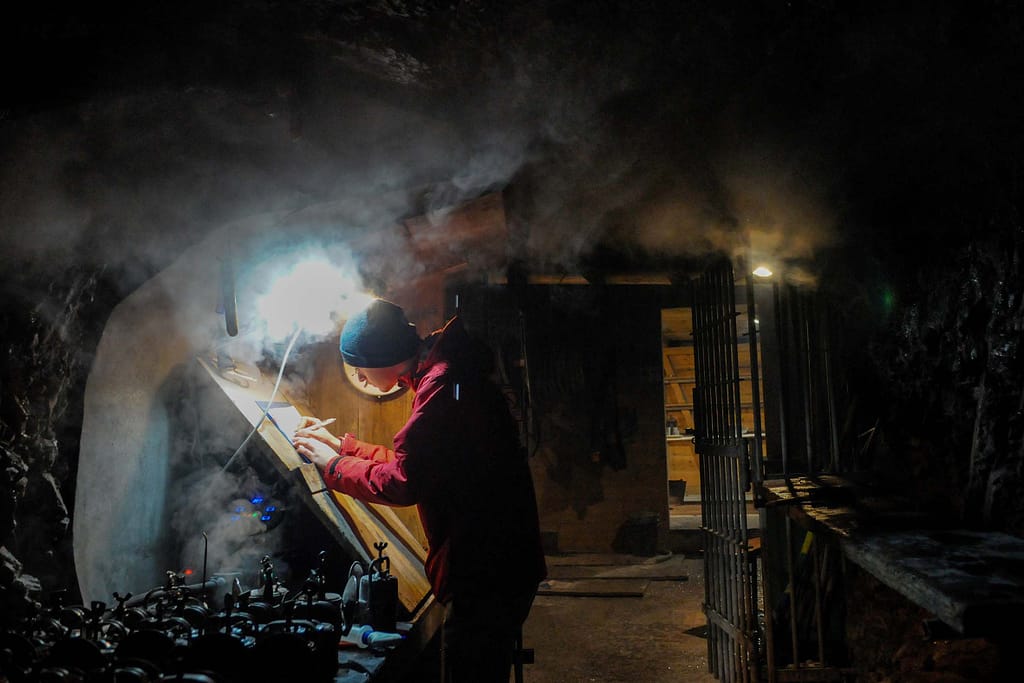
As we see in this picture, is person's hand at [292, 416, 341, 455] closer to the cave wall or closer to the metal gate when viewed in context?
the cave wall

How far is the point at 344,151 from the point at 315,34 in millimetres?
993

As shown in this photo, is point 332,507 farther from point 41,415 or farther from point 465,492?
point 41,415

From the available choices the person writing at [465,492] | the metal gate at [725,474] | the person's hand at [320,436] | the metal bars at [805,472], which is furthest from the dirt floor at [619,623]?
the person's hand at [320,436]

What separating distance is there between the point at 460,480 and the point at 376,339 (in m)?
1.17

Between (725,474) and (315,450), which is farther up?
(315,450)

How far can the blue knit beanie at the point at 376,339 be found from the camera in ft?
14.4

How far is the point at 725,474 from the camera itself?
21.2ft

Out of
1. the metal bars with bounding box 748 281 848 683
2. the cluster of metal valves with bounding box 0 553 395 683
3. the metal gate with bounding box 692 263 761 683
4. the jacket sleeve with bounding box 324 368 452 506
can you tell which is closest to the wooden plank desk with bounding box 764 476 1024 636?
the metal bars with bounding box 748 281 848 683

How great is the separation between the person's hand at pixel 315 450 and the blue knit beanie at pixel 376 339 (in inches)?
27.4

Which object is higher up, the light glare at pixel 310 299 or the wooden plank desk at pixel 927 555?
the light glare at pixel 310 299

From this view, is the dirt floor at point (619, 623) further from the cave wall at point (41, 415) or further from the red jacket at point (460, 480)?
the cave wall at point (41, 415)

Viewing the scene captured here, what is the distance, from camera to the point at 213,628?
3.27m

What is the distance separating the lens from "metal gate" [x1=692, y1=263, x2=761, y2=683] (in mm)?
5957

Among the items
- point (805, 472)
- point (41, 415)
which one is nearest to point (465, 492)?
point (41, 415)
